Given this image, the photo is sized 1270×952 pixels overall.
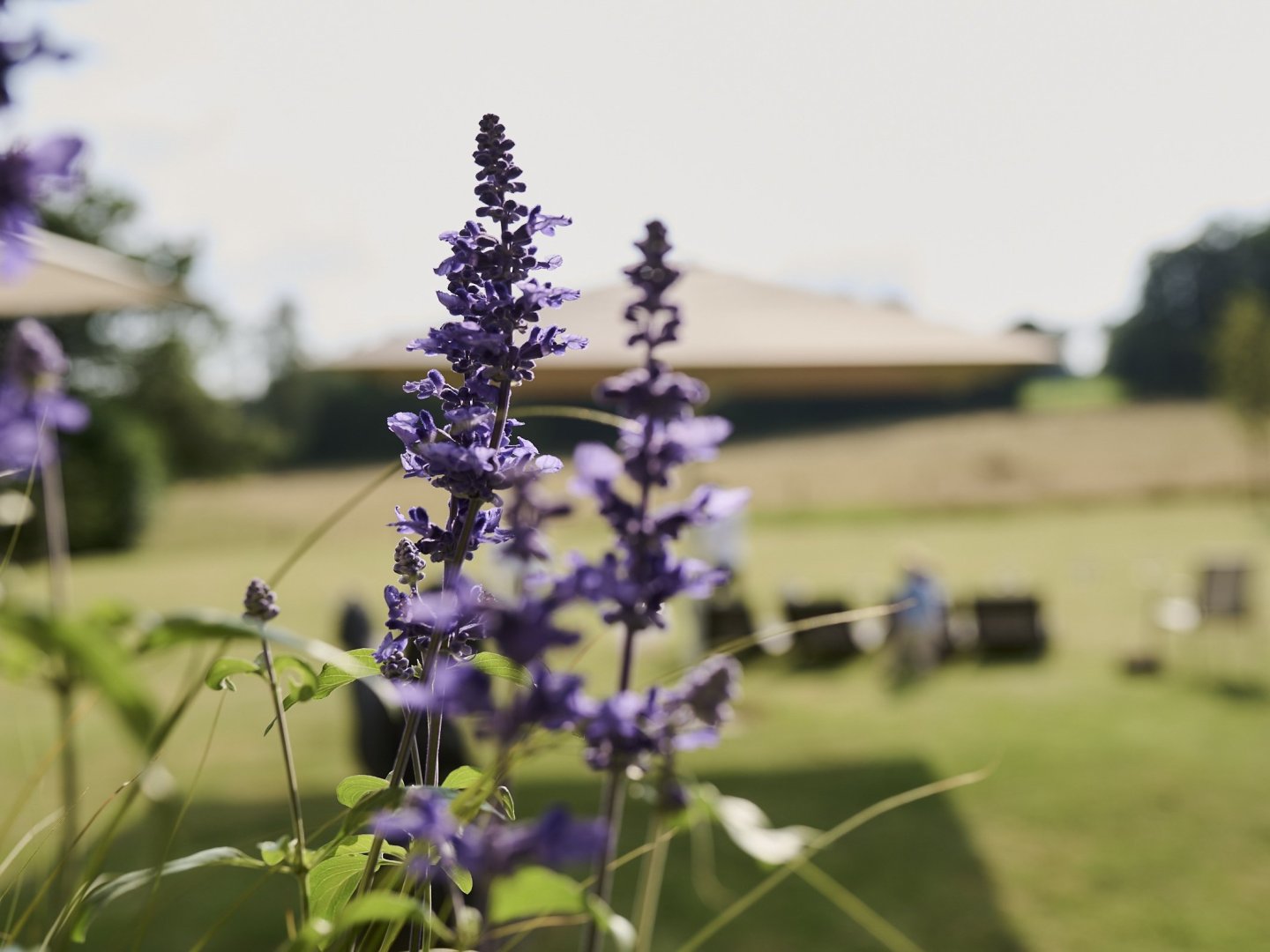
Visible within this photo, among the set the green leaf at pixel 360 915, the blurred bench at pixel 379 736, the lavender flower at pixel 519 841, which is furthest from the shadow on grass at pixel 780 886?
the lavender flower at pixel 519 841

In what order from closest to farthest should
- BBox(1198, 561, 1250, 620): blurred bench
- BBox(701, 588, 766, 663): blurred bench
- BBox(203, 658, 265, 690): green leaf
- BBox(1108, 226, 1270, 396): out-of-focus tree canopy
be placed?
BBox(203, 658, 265, 690): green leaf, BBox(1198, 561, 1250, 620): blurred bench, BBox(701, 588, 766, 663): blurred bench, BBox(1108, 226, 1270, 396): out-of-focus tree canopy

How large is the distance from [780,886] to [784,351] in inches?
111

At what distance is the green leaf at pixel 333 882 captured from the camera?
97 centimetres

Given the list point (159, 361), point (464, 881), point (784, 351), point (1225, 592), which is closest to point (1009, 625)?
point (1225, 592)

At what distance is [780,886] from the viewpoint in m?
5.91

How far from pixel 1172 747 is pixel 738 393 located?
12.5ft

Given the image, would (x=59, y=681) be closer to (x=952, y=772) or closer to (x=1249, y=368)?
(x=952, y=772)

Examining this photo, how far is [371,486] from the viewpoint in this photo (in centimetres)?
103

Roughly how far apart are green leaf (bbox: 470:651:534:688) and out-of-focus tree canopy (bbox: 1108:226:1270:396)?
66.1m

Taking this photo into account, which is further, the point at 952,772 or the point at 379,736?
the point at 952,772

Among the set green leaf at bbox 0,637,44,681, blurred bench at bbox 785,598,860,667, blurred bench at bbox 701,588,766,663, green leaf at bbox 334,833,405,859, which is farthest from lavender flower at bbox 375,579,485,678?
blurred bench at bbox 785,598,860,667

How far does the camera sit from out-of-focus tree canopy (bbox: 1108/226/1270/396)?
61.9 metres

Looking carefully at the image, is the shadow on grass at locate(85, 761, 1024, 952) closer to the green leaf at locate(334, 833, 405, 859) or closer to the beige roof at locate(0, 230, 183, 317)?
the beige roof at locate(0, 230, 183, 317)

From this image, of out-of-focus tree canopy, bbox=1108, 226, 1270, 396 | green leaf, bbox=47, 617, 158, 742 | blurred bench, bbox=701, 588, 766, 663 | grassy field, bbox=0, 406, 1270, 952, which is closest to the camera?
green leaf, bbox=47, 617, 158, 742
